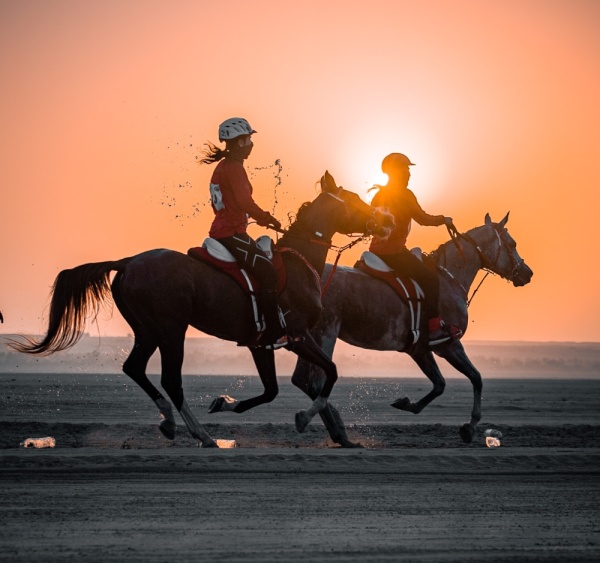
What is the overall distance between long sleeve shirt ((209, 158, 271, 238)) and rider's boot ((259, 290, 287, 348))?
816 mm

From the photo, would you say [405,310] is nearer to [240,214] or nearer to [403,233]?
[403,233]

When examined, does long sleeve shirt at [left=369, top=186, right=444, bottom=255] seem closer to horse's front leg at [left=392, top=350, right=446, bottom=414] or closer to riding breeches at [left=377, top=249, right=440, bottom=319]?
riding breeches at [left=377, top=249, right=440, bottom=319]

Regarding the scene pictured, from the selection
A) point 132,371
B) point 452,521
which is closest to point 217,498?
point 452,521

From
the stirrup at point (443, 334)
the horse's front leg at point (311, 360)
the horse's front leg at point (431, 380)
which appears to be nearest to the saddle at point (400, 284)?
the stirrup at point (443, 334)

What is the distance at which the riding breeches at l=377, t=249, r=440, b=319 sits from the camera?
16.8 metres

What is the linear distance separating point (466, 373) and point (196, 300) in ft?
15.2

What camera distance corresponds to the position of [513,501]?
1052cm

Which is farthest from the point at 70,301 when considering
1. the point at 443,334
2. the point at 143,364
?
the point at 443,334

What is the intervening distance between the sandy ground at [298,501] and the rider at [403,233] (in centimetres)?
181

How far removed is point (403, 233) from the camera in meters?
16.8

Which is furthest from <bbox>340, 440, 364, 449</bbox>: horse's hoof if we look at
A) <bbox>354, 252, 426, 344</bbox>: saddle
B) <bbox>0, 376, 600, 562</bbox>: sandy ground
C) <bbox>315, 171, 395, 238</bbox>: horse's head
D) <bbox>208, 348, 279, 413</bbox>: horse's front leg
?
<bbox>315, 171, 395, 238</bbox>: horse's head

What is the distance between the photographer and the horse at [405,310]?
631 inches

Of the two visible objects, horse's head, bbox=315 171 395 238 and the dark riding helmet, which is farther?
the dark riding helmet

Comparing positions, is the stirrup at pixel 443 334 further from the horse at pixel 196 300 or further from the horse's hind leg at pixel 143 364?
the horse's hind leg at pixel 143 364
